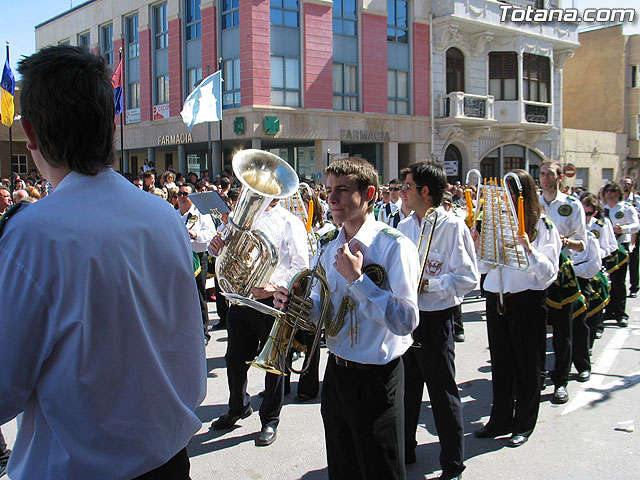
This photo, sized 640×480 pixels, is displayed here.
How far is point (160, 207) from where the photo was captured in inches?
74.1

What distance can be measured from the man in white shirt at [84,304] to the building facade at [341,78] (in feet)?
66.8

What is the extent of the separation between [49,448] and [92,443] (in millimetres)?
112

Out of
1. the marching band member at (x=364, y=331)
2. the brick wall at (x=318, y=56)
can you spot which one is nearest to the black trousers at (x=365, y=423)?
the marching band member at (x=364, y=331)

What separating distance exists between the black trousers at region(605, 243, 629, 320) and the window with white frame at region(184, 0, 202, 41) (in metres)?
20.8

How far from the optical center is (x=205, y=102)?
1650 centimetres

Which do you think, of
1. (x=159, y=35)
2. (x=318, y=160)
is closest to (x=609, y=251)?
(x=318, y=160)

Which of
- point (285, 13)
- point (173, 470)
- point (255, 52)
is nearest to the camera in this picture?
point (173, 470)

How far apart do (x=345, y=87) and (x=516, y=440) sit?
2187cm

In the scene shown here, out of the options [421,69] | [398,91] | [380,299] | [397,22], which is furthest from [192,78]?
[380,299]

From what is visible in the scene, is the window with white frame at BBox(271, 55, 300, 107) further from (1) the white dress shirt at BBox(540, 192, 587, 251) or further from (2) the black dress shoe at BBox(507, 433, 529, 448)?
(2) the black dress shoe at BBox(507, 433, 529, 448)

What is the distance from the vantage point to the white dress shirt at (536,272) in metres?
4.48

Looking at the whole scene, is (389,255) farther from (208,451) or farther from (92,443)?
(208,451)

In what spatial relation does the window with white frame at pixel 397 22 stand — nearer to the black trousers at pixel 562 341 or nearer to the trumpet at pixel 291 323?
the black trousers at pixel 562 341
